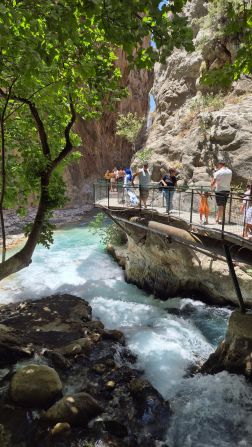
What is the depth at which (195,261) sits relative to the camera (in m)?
12.8

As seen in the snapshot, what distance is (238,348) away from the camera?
328 inches

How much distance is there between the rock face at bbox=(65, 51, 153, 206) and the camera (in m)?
43.7

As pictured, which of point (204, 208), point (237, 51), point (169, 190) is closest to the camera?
point (237, 51)

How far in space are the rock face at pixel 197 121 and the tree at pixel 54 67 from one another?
949cm

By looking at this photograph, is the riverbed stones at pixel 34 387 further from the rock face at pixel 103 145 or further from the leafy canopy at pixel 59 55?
the rock face at pixel 103 145

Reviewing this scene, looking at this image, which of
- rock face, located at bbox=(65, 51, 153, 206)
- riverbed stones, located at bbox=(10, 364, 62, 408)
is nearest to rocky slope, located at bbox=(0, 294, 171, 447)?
riverbed stones, located at bbox=(10, 364, 62, 408)

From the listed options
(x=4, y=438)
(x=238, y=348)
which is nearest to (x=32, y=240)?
(x=4, y=438)

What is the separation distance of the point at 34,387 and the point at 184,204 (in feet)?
23.1

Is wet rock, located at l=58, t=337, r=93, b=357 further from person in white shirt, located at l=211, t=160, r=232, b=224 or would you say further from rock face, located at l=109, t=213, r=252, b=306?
person in white shirt, located at l=211, t=160, r=232, b=224

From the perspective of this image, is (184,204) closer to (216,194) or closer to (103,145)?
(216,194)

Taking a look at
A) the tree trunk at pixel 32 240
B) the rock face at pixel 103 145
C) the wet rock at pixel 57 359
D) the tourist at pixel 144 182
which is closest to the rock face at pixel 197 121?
the tourist at pixel 144 182

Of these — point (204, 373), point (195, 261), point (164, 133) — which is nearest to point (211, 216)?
point (195, 261)

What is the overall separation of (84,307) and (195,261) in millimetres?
4982

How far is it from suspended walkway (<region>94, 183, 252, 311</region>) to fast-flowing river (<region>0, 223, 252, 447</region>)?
240 cm
